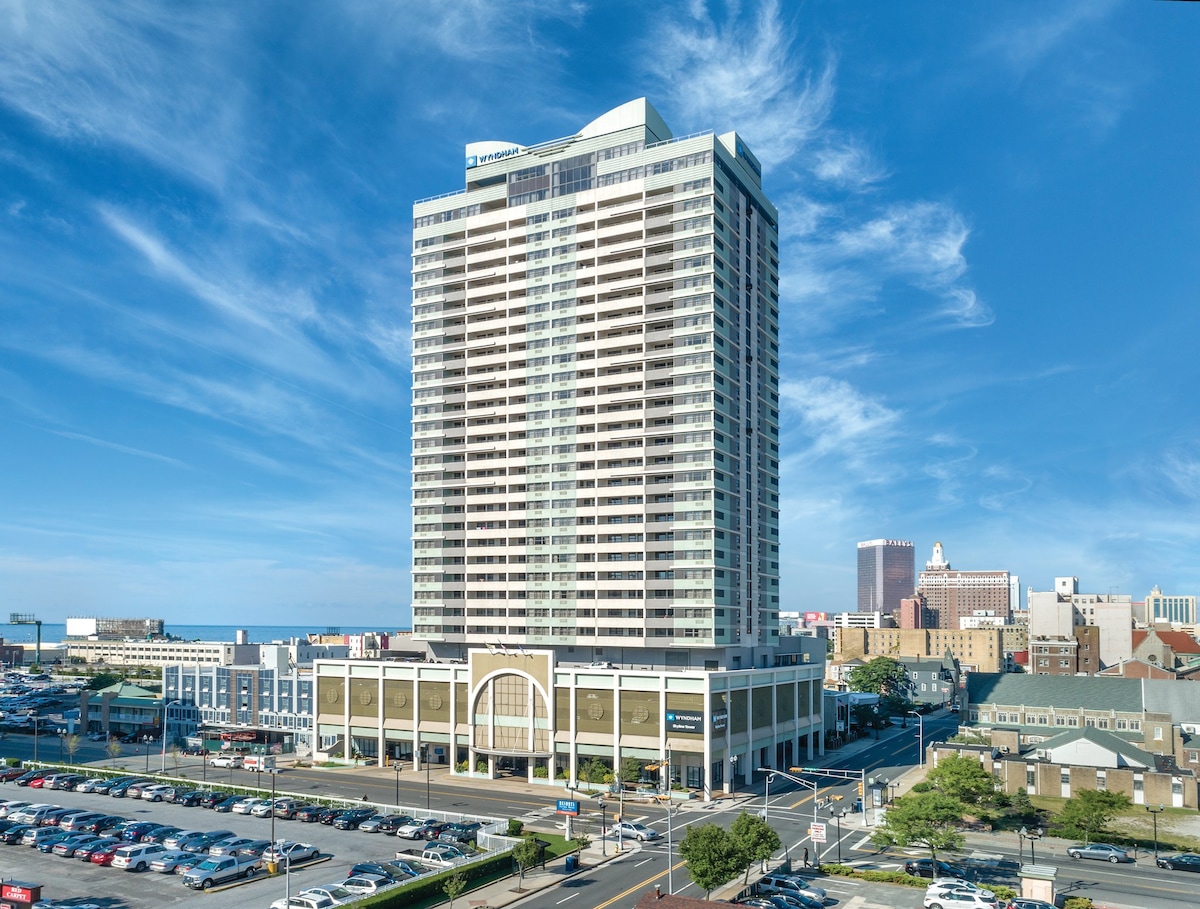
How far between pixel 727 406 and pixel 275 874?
262ft

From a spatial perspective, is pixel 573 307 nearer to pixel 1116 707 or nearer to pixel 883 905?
pixel 883 905

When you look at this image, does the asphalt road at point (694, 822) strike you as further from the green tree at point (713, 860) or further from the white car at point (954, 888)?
the green tree at point (713, 860)

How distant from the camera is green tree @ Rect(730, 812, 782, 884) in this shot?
2628 inches

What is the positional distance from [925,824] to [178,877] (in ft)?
199

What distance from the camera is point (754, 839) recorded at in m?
68.1

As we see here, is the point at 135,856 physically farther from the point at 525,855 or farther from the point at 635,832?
the point at 635,832

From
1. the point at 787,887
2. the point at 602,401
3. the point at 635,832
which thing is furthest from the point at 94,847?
the point at 602,401

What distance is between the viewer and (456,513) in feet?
477

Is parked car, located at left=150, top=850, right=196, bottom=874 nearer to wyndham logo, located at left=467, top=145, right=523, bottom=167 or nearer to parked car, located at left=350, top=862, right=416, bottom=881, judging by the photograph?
parked car, located at left=350, top=862, right=416, bottom=881

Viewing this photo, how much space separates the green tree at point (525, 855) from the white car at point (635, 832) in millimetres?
12808

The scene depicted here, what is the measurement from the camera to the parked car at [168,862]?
255 feet

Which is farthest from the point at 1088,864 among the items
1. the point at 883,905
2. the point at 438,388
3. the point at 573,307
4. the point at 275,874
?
the point at 438,388

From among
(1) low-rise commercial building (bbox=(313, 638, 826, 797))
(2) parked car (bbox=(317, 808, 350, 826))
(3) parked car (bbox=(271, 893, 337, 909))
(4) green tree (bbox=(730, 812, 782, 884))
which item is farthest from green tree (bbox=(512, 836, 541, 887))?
(1) low-rise commercial building (bbox=(313, 638, 826, 797))

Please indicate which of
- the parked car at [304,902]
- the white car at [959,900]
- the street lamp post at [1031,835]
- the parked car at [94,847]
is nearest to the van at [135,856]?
the parked car at [94,847]
